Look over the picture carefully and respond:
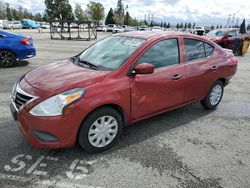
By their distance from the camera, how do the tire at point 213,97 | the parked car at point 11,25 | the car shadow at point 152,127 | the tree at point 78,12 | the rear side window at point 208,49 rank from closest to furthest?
the car shadow at point 152,127 → the rear side window at point 208,49 → the tire at point 213,97 → the parked car at point 11,25 → the tree at point 78,12

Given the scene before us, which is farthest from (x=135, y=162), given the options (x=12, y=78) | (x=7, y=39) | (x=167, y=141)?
(x=7, y=39)

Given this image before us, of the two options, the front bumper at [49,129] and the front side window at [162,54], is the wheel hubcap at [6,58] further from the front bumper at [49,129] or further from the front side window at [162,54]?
the front side window at [162,54]

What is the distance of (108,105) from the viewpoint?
3.41 m

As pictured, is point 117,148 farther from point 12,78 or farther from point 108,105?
point 12,78

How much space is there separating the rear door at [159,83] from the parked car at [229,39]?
1129 centimetres

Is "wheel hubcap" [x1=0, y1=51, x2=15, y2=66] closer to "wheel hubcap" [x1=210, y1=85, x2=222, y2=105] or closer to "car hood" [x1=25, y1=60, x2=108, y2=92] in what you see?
"car hood" [x1=25, y1=60, x2=108, y2=92]

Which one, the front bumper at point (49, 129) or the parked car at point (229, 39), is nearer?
the front bumper at point (49, 129)

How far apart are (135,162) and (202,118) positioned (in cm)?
212

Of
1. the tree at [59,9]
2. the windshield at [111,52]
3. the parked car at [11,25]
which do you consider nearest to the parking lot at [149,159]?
the windshield at [111,52]

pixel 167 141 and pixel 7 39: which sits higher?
pixel 7 39

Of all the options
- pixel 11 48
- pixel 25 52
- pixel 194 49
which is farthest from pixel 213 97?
pixel 11 48

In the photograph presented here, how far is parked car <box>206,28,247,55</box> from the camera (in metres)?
14.6

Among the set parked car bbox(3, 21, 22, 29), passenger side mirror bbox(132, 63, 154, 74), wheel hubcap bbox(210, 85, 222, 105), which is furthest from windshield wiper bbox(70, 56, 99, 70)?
parked car bbox(3, 21, 22, 29)

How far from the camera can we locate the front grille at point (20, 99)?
3.15 m
